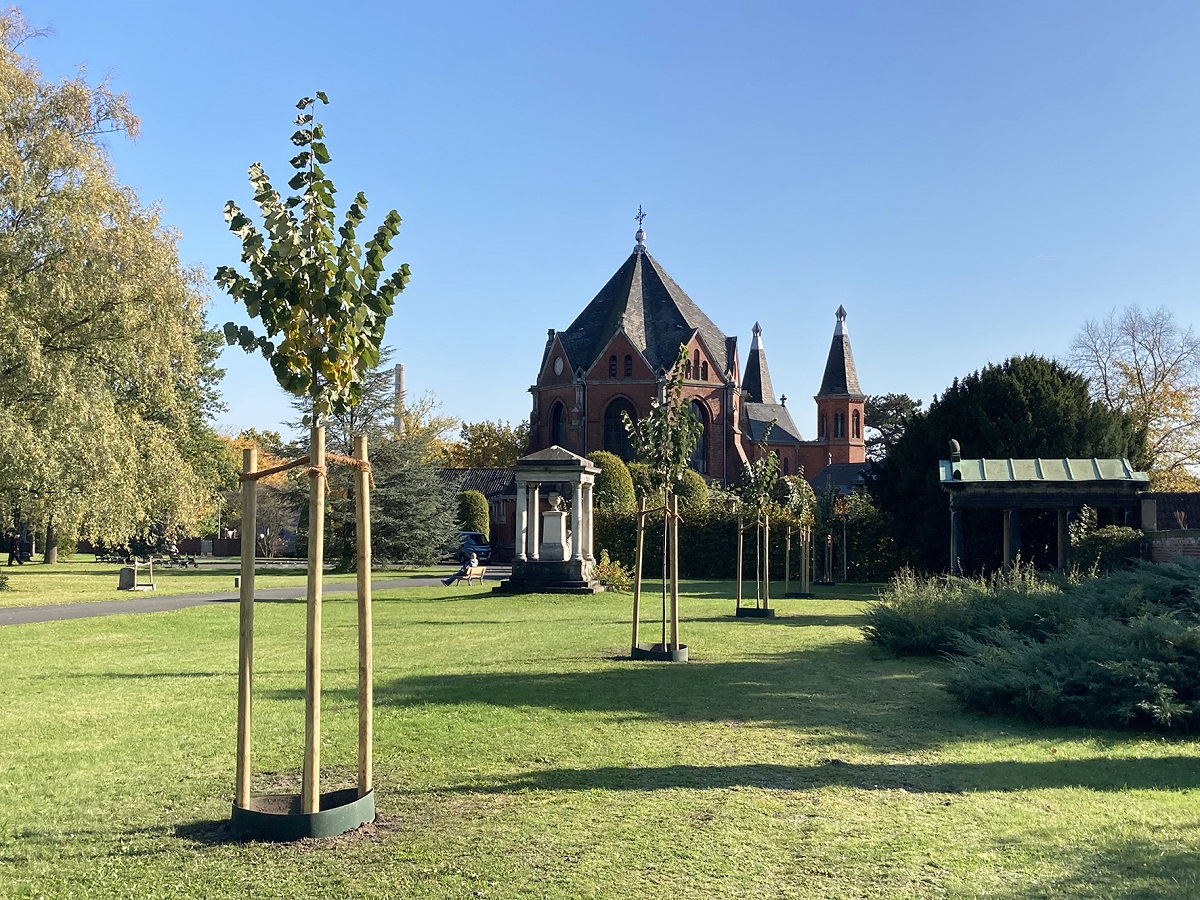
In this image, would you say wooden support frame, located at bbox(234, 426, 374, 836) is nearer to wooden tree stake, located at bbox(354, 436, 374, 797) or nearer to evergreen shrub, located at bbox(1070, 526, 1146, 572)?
wooden tree stake, located at bbox(354, 436, 374, 797)

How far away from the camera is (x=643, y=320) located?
217 feet

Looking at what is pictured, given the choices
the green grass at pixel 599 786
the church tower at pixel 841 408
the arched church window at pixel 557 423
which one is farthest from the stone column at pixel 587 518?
the church tower at pixel 841 408

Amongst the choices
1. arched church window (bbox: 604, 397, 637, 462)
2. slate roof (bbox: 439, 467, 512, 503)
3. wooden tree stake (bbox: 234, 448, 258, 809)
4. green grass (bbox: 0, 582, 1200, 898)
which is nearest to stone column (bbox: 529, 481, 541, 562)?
green grass (bbox: 0, 582, 1200, 898)

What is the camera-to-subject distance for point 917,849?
5613mm

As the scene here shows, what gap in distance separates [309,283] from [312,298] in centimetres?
9

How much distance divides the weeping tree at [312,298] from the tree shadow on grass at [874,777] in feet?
5.33

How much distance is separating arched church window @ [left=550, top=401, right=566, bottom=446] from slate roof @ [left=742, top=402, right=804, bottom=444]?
73.1 ft

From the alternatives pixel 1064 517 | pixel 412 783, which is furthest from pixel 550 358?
pixel 412 783

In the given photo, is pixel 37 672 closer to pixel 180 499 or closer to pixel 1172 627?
pixel 1172 627

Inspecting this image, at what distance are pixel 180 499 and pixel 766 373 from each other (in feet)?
229

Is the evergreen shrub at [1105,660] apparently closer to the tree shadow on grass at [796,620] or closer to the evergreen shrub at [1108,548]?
the tree shadow on grass at [796,620]

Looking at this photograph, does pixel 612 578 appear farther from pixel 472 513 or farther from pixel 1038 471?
pixel 472 513

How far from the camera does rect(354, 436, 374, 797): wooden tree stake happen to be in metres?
6.16

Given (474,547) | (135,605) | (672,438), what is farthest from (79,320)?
(474,547)
